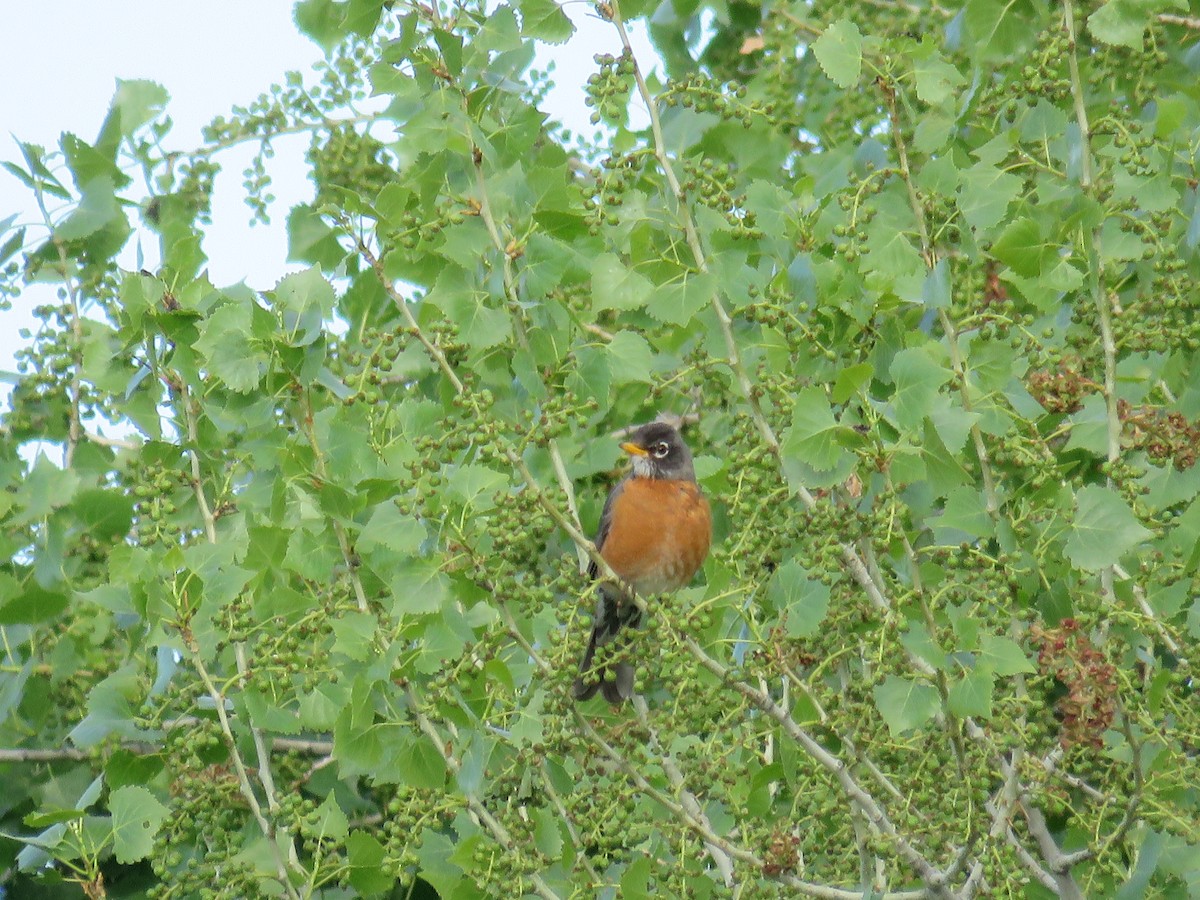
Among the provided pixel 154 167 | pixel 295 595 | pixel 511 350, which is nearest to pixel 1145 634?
pixel 511 350

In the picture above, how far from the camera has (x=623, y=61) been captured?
150 inches

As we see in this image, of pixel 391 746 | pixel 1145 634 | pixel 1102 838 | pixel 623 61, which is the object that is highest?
pixel 623 61

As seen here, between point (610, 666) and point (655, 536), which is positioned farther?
point (655, 536)

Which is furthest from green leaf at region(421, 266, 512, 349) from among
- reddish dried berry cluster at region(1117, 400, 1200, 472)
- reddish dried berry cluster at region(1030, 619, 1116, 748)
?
reddish dried berry cluster at region(1117, 400, 1200, 472)

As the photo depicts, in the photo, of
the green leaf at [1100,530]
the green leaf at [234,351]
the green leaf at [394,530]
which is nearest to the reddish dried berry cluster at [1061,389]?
the green leaf at [1100,530]

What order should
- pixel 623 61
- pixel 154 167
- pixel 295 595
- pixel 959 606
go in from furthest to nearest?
pixel 154 167, pixel 959 606, pixel 295 595, pixel 623 61

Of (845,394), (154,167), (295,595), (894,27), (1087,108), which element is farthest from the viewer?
(894,27)

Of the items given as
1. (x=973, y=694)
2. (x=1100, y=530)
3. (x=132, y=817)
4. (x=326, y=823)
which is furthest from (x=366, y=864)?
(x=1100, y=530)

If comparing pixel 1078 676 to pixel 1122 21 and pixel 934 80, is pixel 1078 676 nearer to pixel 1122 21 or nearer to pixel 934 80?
pixel 934 80

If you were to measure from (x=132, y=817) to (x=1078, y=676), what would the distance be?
2426mm

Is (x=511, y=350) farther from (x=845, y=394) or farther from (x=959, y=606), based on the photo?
(x=959, y=606)

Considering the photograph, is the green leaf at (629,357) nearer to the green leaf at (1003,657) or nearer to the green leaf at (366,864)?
the green leaf at (1003,657)

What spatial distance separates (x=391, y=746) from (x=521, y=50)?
187cm

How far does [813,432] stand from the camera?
3463mm
